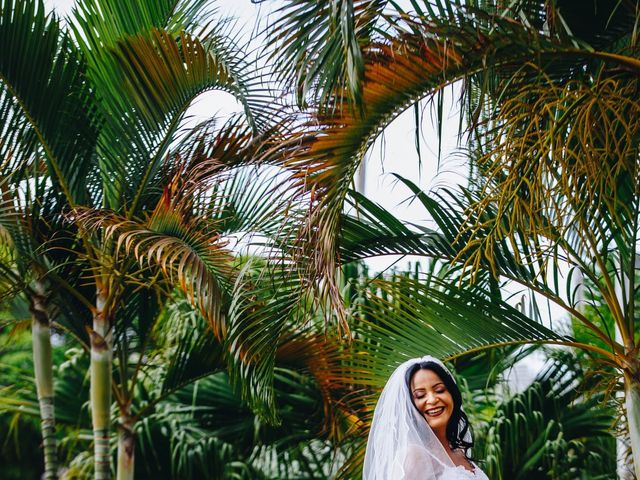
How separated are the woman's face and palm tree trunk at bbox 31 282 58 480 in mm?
2975

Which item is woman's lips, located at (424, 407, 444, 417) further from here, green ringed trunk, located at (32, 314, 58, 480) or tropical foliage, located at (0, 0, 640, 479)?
green ringed trunk, located at (32, 314, 58, 480)

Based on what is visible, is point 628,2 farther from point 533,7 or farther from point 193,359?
point 193,359

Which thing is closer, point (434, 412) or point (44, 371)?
point (434, 412)

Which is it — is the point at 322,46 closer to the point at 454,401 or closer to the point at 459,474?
the point at 454,401

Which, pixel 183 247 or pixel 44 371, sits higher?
pixel 183 247

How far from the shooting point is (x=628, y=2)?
3617 millimetres

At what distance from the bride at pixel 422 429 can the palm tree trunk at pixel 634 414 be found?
1050 mm

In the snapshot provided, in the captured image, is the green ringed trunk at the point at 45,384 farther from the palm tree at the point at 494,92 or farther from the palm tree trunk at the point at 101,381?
the palm tree at the point at 494,92

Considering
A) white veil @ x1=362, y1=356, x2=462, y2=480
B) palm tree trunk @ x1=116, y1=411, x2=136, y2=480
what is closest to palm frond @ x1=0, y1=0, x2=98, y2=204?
palm tree trunk @ x1=116, y1=411, x2=136, y2=480

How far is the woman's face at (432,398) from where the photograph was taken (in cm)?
338

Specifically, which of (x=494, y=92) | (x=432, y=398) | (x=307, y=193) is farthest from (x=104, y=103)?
(x=432, y=398)

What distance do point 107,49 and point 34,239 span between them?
1.19 meters

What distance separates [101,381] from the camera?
540 centimetres

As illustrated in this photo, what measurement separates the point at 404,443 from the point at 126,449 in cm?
295
